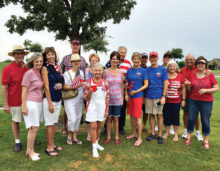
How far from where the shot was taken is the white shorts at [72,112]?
437 centimetres

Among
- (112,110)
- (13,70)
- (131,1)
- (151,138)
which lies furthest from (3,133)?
(131,1)

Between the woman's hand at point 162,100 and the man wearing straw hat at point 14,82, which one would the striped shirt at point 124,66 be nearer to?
the woman's hand at point 162,100

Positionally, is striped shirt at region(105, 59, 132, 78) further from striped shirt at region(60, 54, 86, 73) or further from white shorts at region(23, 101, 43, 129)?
white shorts at region(23, 101, 43, 129)

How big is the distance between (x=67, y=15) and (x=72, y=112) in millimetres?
3813

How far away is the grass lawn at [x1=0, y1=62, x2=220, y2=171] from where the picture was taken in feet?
A: 11.6

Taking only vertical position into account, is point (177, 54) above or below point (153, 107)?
above

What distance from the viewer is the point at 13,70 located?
391 centimetres

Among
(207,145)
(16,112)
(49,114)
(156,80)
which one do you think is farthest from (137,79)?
(16,112)

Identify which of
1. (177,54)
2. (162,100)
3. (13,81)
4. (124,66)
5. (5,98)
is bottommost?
(162,100)

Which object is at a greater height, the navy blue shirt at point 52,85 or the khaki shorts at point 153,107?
the navy blue shirt at point 52,85

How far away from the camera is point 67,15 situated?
245 inches

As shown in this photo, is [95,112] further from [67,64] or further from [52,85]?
[67,64]

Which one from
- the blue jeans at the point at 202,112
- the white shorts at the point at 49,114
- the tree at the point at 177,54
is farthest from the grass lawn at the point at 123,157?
the tree at the point at 177,54

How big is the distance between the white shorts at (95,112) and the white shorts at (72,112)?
23.7 inches
